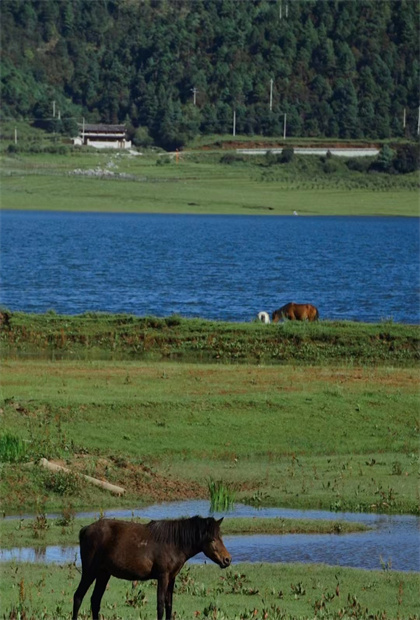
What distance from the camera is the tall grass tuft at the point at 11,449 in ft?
58.6

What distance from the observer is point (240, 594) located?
12977mm

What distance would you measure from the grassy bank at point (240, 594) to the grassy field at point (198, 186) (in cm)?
10059

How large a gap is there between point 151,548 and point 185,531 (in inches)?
12.9

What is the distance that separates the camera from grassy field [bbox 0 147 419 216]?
118250mm

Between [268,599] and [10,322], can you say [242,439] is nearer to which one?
[268,599]

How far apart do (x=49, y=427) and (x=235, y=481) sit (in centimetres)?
348

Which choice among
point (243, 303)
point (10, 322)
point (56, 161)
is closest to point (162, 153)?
point (56, 161)

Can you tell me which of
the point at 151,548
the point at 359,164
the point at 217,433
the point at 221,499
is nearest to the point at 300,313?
the point at 217,433

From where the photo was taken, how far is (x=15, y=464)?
17609mm

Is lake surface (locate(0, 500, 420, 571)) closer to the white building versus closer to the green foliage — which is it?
the green foliage

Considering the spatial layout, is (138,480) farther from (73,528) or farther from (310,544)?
(310,544)

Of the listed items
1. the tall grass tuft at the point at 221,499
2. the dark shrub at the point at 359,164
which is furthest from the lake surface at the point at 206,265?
the tall grass tuft at the point at 221,499

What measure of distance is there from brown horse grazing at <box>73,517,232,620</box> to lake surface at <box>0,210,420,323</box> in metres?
32.7

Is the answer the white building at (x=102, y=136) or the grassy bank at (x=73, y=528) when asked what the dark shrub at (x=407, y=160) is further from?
the grassy bank at (x=73, y=528)
